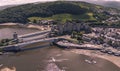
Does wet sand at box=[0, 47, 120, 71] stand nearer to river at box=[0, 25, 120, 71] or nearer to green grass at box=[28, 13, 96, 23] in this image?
river at box=[0, 25, 120, 71]

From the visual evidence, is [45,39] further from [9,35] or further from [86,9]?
[86,9]

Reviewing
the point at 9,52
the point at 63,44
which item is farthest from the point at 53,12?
the point at 9,52

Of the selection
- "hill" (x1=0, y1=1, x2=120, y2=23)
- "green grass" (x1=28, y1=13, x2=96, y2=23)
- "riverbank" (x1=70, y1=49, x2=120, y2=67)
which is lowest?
"riverbank" (x1=70, y1=49, x2=120, y2=67)

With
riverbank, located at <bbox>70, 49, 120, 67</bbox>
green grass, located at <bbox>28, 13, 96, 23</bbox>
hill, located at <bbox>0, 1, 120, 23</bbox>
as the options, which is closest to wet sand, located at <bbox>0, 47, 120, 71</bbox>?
riverbank, located at <bbox>70, 49, 120, 67</bbox>

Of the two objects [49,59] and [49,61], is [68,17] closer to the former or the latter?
[49,59]

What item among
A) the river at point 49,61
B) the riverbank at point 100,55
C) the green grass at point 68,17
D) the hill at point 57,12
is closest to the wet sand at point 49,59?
the river at point 49,61

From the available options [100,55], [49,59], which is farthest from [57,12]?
[49,59]

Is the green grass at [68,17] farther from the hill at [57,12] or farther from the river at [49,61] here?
the river at [49,61]
